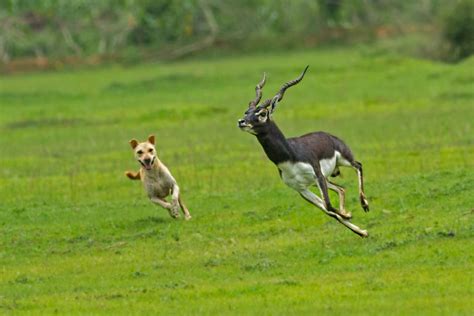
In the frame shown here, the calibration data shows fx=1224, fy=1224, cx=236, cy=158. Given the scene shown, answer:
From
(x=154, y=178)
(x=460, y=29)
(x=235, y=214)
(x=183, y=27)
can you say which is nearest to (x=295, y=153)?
(x=235, y=214)

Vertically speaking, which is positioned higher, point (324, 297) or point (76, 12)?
point (76, 12)

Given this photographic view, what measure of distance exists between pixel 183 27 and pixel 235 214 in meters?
43.8

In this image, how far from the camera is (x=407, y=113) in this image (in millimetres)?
33406

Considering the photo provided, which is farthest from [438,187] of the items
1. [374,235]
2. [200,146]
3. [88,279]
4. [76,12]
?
[76,12]

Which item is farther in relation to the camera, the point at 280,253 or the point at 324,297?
the point at 280,253

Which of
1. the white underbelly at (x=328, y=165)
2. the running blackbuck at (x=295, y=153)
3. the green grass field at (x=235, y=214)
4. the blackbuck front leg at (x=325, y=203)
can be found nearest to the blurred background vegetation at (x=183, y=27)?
the green grass field at (x=235, y=214)

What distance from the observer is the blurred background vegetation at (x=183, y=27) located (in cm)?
6016

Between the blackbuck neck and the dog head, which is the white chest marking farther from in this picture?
the dog head

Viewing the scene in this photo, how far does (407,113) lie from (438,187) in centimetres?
1555

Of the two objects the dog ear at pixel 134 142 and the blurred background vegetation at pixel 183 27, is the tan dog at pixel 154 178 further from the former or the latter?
the blurred background vegetation at pixel 183 27

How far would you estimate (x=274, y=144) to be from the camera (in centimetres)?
1478

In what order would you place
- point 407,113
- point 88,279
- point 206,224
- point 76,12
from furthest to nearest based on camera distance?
point 76,12 < point 407,113 < point 206,224 < point 88,279

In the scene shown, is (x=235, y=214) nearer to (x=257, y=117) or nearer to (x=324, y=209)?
(x=324, y=209)

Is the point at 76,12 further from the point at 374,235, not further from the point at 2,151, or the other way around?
the point at 374,235
